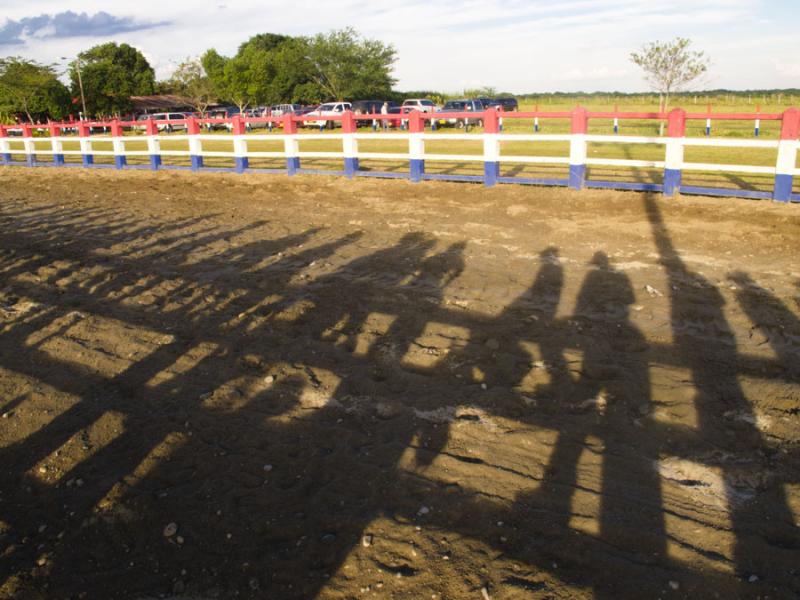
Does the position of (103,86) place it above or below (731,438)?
above

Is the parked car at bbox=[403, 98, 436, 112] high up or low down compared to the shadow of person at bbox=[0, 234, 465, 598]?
up

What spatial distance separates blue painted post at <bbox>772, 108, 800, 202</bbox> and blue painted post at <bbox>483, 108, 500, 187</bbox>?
4.49 meters

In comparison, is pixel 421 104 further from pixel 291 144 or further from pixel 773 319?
pixel 773 319

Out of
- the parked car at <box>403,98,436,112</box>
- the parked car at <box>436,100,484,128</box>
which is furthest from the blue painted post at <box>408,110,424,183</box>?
the parked car at <box>403,98,436,112</box>

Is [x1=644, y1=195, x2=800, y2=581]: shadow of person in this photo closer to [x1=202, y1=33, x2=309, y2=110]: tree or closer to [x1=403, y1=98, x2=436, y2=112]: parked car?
[x1=403, y1=98, x2=436, y2=112]: parked car

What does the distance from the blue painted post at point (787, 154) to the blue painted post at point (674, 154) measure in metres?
1.37

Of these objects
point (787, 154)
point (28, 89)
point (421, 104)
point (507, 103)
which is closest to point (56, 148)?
point (787, 154)

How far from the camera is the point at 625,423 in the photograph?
161 inches

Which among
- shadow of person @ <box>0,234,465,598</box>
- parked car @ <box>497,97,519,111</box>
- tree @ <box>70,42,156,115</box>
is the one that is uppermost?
tree @ <box>70,42,156,115</box>

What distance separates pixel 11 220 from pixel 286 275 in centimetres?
706

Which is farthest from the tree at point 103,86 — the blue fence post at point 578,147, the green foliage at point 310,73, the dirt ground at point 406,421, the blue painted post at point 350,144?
the dirt ground at point 406,421

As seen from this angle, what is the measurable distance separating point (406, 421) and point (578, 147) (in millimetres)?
8794

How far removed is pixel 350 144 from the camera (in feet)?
47.0

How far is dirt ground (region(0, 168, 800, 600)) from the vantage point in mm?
3006
